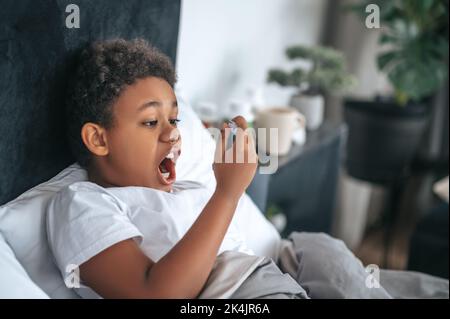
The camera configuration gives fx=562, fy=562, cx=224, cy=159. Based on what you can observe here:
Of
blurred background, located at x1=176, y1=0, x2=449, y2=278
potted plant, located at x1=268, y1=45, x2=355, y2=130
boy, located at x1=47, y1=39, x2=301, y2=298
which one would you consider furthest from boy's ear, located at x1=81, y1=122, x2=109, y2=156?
potted plant, located at x1=268, y1=45, x2=355, y2=130

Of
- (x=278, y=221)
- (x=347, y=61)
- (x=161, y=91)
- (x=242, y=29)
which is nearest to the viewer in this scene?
(x=161, y=91)

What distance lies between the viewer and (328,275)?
865mm

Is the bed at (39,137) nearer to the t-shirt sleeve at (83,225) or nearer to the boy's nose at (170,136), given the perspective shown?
the t-shirt sleeve at (83,225)

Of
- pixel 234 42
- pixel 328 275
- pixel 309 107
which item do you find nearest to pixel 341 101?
pixel 309 107

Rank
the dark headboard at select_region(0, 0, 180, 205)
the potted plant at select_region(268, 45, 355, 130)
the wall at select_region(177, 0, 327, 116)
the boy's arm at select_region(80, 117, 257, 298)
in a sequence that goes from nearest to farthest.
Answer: the boy's arm at select_region(80, 117, 257, 298)
the dark headboard at select_region(0, 0, 180, 205)
the wall at select_region(177, 0, 327, 116)
the potted plant at select_region(268, 45, 355, 130)

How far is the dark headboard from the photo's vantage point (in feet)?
2.30

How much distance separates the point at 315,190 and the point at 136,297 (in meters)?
1.18

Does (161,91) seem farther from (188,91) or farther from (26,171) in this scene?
(188,91)

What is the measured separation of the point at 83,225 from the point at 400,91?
1.58m

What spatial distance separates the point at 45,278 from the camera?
2.34ft

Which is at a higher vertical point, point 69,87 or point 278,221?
point 69,87

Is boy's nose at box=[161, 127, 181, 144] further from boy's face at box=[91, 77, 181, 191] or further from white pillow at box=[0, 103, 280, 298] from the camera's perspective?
white pillow at box=[0, 103, 280, 298]

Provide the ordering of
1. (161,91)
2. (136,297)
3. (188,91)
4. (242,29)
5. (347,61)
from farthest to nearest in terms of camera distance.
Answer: (347,61), (242,29), (188,91), (161,91), (136,297)

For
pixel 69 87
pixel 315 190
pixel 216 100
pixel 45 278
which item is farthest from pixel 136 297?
pixel 315 190
